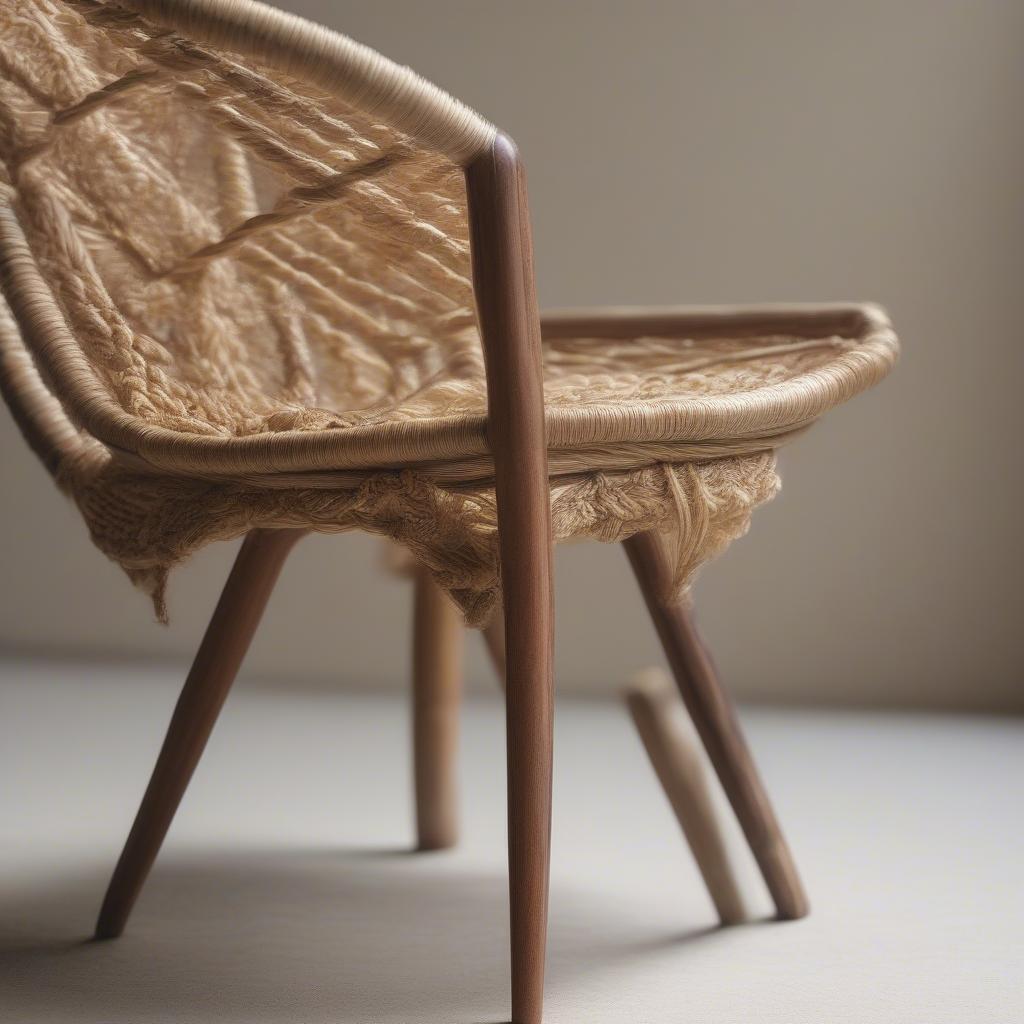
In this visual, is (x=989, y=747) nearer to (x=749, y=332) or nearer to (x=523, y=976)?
(x=749, y=332)

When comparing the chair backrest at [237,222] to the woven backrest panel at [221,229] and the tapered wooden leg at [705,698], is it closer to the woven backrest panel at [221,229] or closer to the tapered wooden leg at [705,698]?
the woven backrest panel at [221,229]

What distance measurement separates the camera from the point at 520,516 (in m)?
0.73

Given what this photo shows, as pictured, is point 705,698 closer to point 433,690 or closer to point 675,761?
point 675,761

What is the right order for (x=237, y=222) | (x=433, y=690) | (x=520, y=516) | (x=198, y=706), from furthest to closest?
(x=433, y=690) < (x=237, y=222) < (x=198, y=706) < (x=520, y=516)

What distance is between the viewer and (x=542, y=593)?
0.75 m

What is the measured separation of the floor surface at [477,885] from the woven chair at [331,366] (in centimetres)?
8

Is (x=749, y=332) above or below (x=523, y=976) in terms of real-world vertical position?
above

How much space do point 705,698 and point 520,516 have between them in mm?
323

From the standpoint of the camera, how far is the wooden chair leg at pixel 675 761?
1005 mm

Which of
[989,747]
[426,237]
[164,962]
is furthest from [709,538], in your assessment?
[989,747]

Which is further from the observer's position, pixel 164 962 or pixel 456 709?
pixel 456 709

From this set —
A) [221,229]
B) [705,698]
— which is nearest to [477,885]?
[705,698]

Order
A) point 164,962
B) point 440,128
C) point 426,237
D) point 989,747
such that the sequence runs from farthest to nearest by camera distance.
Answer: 1. point 989,747
2. point 164,962
3. point 426,237
4. point 440,128

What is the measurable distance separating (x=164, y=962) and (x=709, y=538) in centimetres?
47
